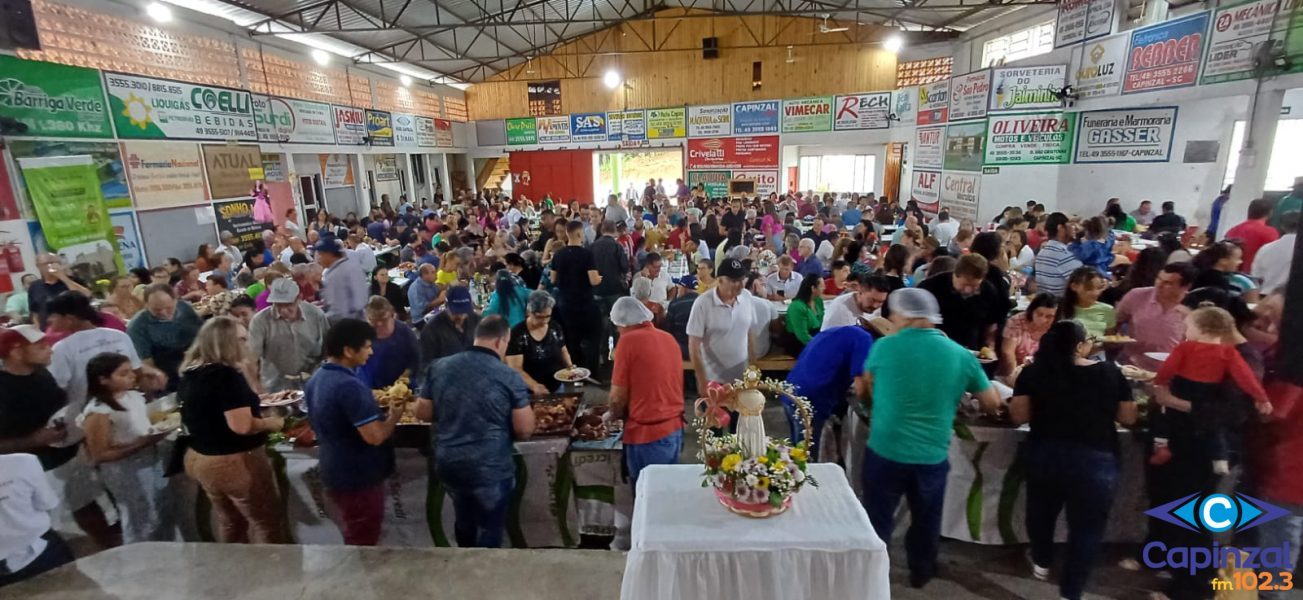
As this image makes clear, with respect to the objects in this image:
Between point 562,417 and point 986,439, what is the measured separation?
103 inches

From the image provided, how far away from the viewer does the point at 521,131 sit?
829 inches

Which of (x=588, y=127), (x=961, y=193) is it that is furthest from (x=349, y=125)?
(x=961, y=193)

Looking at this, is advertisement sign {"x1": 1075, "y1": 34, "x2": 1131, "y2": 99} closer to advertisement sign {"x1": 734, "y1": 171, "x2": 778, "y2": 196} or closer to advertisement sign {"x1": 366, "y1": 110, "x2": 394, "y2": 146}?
advertisement sign {"x1": 734, "y1": 171, "x2": 778, "y2": 196}

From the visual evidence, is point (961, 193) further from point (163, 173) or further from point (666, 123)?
point (163, 173)

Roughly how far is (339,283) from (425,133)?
1488 centimetres

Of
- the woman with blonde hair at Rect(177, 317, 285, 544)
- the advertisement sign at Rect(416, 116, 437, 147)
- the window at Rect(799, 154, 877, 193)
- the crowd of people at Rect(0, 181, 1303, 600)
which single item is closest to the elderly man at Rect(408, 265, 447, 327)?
the crowd of people at Rect(0, 181, 1303, 600)

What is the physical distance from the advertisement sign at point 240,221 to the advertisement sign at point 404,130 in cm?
625

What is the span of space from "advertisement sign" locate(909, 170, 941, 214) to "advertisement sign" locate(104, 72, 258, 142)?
1397 cm

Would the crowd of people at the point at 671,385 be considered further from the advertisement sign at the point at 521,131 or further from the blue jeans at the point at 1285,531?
the advertisement sign at the point at 521,131

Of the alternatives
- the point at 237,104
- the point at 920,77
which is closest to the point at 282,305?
the point at 237,104

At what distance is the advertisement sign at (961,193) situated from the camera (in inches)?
458

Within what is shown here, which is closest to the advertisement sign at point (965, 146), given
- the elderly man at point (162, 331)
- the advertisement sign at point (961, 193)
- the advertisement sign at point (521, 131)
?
the advertisement sign at point (961, 193)

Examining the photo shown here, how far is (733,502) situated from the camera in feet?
7.84

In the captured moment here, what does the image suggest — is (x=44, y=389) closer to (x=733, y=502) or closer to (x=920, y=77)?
(x=733, y=502)
